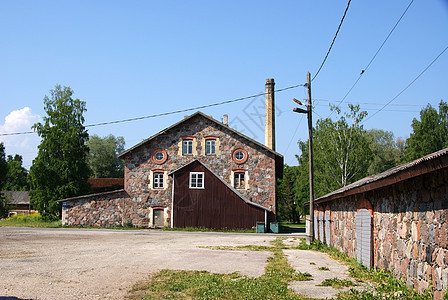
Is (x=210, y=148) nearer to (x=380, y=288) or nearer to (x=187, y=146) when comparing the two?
(x=187, y=146)

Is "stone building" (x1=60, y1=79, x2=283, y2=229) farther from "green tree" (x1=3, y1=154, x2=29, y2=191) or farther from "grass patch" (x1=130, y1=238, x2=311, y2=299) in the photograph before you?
"green tree" (x1=3, y1=154, x2=29, y2=191)

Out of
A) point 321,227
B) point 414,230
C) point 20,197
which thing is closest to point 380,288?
point 414,230

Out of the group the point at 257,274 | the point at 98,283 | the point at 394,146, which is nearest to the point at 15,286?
the point at 98,283

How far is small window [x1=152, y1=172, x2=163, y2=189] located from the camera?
34594 millimetres

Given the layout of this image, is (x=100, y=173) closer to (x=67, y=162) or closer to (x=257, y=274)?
(x=67, y=162)

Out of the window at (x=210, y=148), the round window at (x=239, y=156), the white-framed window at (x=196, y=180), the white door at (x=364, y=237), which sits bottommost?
the white door at (x=364, y=237)

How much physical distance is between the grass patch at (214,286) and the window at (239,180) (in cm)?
2319

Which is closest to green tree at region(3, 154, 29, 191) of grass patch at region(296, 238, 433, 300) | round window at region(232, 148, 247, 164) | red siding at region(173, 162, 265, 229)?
red siding at region(173, 162, 265, 229)

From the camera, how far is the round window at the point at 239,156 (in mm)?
34344

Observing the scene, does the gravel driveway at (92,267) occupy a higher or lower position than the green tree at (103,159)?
lower

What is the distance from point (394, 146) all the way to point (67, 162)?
147 ft

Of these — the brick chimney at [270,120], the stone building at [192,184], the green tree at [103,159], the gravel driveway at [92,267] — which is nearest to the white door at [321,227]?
the gravel driveway at [92,267]

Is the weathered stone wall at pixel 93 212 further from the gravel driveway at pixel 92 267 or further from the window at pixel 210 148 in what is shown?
the gravel driveway at pixel 92 267

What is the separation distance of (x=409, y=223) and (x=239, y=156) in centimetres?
2637
